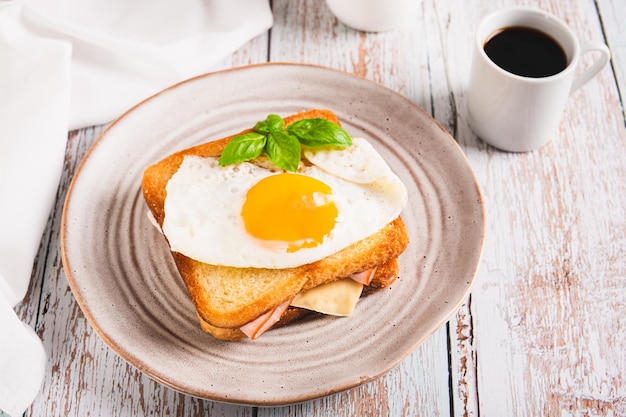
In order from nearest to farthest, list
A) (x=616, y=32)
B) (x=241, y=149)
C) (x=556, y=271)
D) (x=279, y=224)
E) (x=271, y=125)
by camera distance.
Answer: (x=279, y=224), (x=241, y=149), (x=271, y=125), (x=556, y=271), (x=616, y=32)

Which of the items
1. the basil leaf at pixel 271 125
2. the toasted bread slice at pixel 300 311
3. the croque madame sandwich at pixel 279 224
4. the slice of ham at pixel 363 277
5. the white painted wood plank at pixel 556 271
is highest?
the basil leaf at pixel 271 125

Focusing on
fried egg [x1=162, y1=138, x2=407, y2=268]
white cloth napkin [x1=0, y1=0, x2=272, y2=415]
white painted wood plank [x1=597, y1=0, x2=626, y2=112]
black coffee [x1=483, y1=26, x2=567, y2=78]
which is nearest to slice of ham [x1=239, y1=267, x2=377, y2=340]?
fried egg [x1=162, y1=138, x2=407, y2=268]

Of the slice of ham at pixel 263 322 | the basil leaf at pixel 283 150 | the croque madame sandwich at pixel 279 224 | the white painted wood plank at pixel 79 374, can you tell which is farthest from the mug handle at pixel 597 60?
the white painted wood plank at pixel 79 374

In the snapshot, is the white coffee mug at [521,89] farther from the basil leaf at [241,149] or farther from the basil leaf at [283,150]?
the basil leaf at [241,149]

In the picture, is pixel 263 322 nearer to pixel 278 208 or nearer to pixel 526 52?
pixel 278 208

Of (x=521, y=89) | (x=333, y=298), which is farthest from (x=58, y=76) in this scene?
(x=521, y=89)
